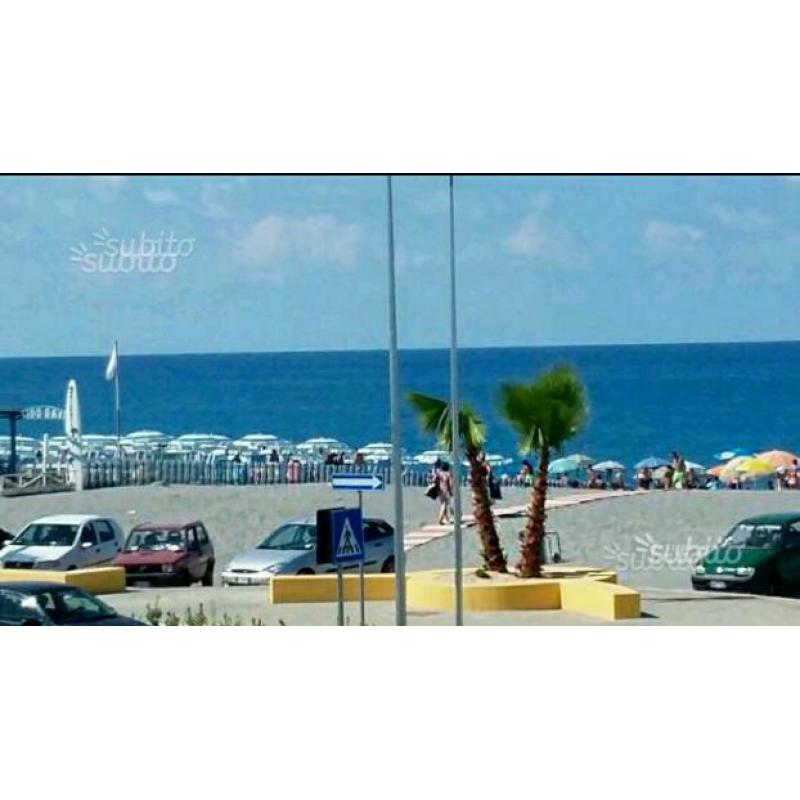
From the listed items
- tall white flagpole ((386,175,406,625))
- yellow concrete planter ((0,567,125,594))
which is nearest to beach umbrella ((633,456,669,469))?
tall white flagpole ((386,175,406,625))

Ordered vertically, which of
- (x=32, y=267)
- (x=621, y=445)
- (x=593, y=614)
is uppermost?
(x=32, y=267)

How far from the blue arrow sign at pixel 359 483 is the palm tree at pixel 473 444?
0.75 metres

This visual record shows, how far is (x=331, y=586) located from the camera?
2581 cm

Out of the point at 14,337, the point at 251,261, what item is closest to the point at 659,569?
the point at 251,261

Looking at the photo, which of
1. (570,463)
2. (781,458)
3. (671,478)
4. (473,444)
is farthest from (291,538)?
(781,458)

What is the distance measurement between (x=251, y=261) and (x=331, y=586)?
355cm

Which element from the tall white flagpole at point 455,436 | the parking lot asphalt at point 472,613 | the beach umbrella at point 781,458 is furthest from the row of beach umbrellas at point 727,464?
the parking lot asphalt at point 472,613

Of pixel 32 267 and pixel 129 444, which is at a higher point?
pixel 32 267

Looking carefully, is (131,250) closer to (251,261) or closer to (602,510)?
(251,261)

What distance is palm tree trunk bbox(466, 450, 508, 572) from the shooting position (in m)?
25.6

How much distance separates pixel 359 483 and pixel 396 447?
1.81ft

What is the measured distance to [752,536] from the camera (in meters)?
25.5

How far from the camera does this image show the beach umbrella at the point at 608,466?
25.5m

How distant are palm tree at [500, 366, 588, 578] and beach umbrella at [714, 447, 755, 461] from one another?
4.97 ft
